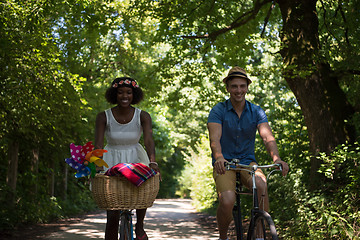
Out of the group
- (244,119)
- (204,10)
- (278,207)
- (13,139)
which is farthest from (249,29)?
(244,119)

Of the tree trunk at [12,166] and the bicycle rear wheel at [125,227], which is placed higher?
the tree trunk at [12,166]

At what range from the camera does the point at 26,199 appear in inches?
496

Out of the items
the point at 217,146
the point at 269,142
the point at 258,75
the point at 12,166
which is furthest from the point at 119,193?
the point at 12,166

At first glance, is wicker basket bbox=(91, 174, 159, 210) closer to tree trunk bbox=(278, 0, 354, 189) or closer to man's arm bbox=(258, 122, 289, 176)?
man's arm bbox=(258, 122, 289, 176)

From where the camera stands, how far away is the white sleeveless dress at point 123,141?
490 cm

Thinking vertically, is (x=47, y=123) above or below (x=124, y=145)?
above

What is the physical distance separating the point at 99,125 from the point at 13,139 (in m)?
7.31

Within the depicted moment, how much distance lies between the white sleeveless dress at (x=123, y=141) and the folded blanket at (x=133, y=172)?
687 millimetres

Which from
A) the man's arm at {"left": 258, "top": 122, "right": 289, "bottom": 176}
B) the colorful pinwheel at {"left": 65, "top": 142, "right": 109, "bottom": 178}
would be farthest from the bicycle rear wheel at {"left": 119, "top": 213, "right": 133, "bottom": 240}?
the man's arm at {"left": 258, "top": 122, "right": 289, "bottom": 176}

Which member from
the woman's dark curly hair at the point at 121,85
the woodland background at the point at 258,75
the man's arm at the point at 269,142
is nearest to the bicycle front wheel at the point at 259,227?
the man's arm at the point at 269,142

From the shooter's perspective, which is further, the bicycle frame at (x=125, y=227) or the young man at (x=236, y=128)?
the young man at (x=236, y=128)

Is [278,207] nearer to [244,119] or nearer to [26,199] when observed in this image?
[244,119]

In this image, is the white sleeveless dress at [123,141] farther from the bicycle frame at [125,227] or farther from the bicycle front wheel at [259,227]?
the bicycle front wheel at [259,227]

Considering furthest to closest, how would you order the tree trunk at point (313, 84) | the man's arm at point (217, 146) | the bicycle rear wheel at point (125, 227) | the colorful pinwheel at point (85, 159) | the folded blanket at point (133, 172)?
the tree trunk at point (313, 84) → the bicycle rear wheel at point (125, 227) → the man's arm at point (217, 146) → the colorful pinwheel at point (85, 159) → the folded blanket at point (133, 172)
